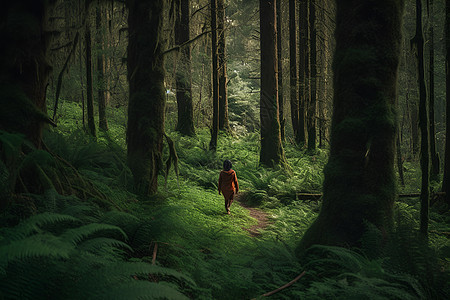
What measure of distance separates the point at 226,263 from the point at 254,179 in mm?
7234

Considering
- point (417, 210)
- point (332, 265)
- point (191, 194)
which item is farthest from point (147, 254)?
point (417, 210)

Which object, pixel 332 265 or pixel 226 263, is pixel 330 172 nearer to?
pixel 332 265

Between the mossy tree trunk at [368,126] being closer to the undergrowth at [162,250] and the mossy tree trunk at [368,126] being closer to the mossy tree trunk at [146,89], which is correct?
the undergrowth at [162,250]

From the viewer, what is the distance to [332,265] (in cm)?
364

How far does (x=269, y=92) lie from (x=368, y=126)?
937 cm

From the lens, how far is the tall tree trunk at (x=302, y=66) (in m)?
16.7

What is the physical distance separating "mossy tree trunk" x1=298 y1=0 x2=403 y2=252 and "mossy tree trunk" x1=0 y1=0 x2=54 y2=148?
4.01 m

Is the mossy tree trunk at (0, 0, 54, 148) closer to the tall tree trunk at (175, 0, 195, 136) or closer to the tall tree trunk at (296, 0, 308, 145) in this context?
the tall tree trunk at (175, 0, 195, 136)

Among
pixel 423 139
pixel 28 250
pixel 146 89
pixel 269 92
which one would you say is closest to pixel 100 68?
pixel 269 92

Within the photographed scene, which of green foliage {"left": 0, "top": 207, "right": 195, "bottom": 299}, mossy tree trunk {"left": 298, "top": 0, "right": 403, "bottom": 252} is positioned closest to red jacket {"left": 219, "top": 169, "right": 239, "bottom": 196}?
mossy tree trunk {"left": 298, "top": 0, "right": 403, "bottom": 252}

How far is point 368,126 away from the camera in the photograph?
13.1 ft

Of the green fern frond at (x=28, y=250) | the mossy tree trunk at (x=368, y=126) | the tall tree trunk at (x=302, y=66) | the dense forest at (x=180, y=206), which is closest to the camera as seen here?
the green fern frond at (x=28, y=250)

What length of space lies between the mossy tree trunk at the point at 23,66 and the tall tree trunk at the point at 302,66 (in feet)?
44.9

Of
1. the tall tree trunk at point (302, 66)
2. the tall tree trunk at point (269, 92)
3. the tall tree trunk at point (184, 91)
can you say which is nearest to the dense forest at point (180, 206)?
the tall tree trunk at point (269, 92)
